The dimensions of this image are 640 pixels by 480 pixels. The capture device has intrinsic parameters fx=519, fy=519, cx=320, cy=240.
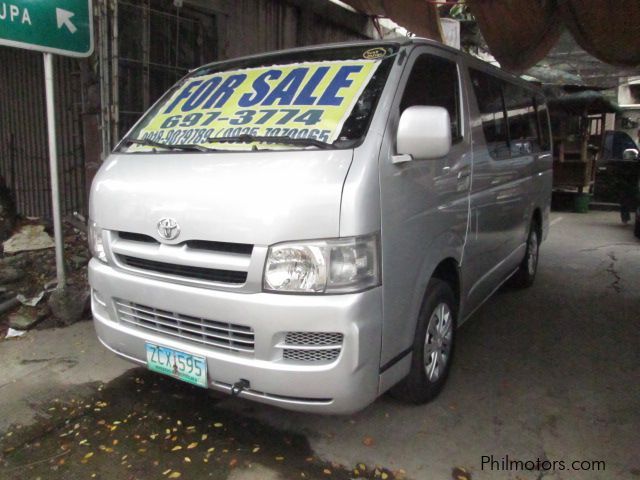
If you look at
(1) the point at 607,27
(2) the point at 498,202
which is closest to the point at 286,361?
(2) the point at 498,202

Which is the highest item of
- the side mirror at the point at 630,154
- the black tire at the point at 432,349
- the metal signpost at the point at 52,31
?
the metal signpost at the point at 52,31

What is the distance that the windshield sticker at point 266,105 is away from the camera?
262 centimetres

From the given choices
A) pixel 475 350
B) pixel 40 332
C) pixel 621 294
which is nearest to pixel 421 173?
pixel 475 350

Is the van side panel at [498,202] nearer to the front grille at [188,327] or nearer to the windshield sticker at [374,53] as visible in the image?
the windshield sticker at [374,53]

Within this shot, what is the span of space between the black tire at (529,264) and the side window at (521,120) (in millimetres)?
881

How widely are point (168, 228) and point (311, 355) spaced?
901mm

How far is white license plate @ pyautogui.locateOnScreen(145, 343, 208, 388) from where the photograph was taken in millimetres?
2453

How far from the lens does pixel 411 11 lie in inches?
287

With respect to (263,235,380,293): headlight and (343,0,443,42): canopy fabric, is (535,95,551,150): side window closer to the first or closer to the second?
(343,0,443,42): canopy fabric

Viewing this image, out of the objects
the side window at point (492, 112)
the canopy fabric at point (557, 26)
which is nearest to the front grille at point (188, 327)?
the side window at point (492, 112)

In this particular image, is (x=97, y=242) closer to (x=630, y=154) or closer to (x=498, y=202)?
(x=498, y=202)

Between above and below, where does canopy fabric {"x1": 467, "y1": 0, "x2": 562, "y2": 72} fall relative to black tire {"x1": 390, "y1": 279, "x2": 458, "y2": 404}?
above

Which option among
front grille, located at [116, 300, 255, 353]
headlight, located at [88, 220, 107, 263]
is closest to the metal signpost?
headlight, located at [88, 220, 107, 263]

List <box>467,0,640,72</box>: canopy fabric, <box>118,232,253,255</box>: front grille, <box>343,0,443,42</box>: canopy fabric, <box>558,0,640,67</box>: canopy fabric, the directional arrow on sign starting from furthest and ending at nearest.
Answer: <box>343,0,443,42</box>: canopy fabric, <box>467,0,640,72</box>: canopy fabric, <box>558,0,640,67</box>: canopy fabric, the directional arrow on sign, <box>118,232,253,255</box>: front grille
